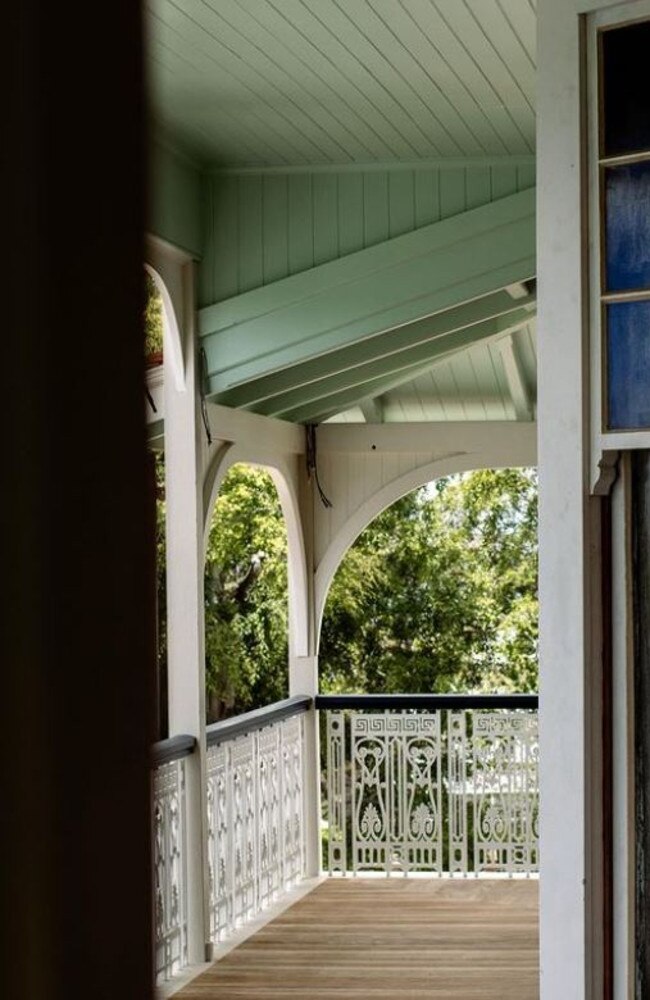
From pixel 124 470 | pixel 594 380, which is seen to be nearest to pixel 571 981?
pixel 594 380

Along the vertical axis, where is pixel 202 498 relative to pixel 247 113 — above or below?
below

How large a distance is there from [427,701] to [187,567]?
2.57m

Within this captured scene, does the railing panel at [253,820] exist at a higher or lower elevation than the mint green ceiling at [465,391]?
lower

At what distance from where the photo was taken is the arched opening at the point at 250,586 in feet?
59.7

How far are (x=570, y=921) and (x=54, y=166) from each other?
3.32 metres

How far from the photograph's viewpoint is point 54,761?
358 mm

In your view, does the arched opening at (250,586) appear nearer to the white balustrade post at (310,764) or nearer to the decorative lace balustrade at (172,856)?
the white balustrade post at (310,764)

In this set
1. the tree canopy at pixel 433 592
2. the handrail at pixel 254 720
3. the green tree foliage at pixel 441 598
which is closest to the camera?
the handrail at pixel 254 720

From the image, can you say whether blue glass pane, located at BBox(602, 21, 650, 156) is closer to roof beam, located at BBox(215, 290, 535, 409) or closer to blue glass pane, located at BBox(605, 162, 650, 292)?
blue glass pane, located at BBox(605, 162, 650, 292)

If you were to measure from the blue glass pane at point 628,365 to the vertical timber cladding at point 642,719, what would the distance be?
0.49ft

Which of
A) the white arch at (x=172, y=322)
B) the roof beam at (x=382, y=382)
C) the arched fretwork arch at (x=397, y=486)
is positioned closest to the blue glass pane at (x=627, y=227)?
the white arch at (x=172, y=322)

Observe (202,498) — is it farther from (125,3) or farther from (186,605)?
(125,3)

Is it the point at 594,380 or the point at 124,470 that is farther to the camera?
the point at 594,380

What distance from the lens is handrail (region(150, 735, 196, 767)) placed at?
19.3ft
